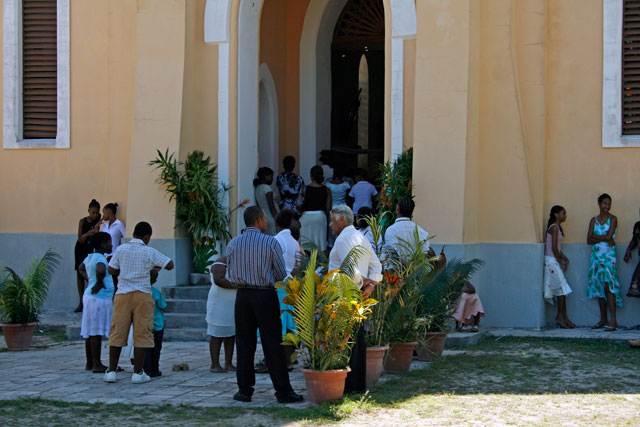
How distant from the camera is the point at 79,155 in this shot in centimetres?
1433

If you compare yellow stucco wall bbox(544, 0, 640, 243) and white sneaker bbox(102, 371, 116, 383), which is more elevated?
yellow stucco wall bbox(544, 0, 640, 243)

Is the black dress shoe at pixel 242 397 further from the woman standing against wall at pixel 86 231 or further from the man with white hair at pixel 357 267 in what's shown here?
the woman standing against wall at pixel 86 231

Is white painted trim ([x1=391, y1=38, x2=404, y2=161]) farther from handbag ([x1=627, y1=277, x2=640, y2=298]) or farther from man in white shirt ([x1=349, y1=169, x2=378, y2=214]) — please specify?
handbag ([x1=627, y1=277, x2=640, y2=298])

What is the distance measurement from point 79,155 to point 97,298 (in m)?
5.36

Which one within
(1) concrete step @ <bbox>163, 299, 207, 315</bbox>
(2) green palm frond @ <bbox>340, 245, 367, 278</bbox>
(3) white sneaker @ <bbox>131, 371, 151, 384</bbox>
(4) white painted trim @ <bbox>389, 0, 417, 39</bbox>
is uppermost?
(4) white painted trim @ <bbox>389, 0, 417, 39</bbox>

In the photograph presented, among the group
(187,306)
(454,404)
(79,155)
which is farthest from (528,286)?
(79,155)

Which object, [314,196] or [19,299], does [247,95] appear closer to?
[314,196]

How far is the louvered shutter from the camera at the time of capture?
1458 cm

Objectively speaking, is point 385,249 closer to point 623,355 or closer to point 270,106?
point 623,355

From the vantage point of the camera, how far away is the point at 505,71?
41.0 feet

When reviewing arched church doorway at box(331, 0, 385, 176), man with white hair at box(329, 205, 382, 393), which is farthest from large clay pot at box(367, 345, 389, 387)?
arched church doorway at box(331, 0, 385, 176)

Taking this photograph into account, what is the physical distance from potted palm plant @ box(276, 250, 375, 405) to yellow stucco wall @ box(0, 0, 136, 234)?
272 inches

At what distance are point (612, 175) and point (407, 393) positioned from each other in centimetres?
570

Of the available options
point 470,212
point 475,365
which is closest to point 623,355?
point 475,365
